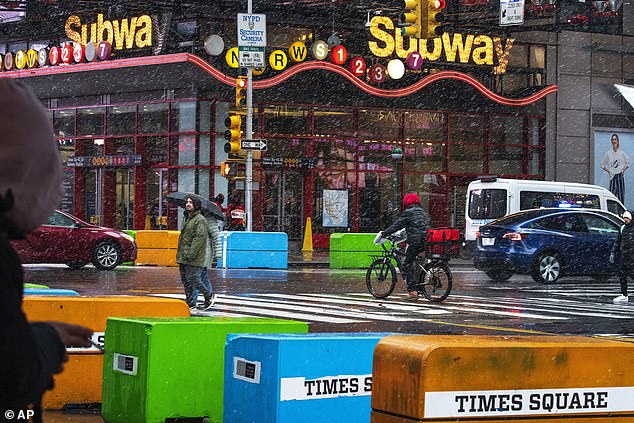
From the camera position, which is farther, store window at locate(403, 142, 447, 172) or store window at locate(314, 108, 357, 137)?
store window at locate(403, 142, 447, 172)

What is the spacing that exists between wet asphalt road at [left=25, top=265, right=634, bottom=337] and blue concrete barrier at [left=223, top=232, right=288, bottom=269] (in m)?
0.56

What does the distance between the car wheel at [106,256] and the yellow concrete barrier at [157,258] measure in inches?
142

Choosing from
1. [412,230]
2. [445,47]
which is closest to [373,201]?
[445,47]

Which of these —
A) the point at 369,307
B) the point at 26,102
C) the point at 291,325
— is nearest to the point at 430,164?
the point at 369,307

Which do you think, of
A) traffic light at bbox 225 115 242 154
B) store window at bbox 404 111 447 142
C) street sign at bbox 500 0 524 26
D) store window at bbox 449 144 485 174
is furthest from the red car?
store window at bbox 449 144 485 174

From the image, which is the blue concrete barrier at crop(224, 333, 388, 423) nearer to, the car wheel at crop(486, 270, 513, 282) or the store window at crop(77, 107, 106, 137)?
the car wheel at crop(486, 270, 513, 282)

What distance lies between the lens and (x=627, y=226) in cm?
2155

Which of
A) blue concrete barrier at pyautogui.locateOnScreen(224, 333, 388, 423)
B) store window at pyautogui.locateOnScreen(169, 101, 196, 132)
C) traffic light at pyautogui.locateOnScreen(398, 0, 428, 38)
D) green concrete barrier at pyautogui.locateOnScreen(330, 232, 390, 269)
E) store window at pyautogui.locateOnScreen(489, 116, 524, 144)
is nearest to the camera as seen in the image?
blue concrete barrier at pyautogui.locateOnScreen(224, 333, 388, 423)

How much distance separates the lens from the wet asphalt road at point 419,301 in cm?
1648

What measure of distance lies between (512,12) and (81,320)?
986 inches

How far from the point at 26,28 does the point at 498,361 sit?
41760 millimetres

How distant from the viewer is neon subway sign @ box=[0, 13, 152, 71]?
1581 inches

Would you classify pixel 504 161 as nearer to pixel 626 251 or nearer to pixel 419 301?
pixel 626 251

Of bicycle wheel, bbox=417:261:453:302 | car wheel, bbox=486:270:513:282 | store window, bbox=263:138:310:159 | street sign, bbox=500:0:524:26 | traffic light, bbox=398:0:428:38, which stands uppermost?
street sign, bbox=500:0:524:26
